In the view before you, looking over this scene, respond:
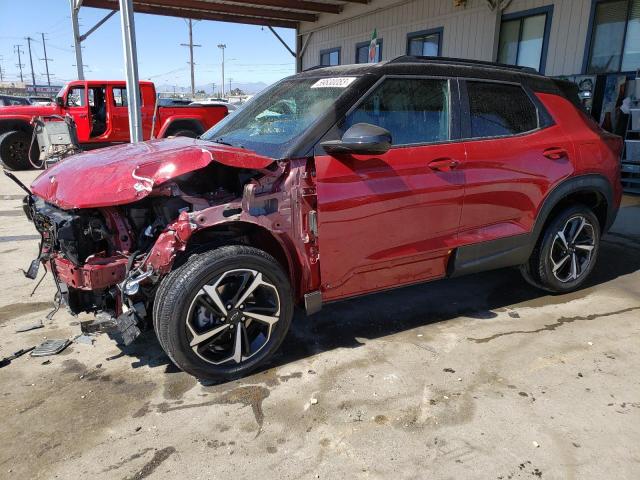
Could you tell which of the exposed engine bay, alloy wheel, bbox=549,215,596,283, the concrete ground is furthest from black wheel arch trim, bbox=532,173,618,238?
the exposed engine bay

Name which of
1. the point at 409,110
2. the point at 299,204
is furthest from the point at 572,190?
the point at 299,204

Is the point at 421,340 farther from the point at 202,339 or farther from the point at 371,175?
the point at 202,339

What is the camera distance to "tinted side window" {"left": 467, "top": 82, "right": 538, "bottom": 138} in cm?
351

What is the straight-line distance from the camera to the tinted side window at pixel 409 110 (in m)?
3.16

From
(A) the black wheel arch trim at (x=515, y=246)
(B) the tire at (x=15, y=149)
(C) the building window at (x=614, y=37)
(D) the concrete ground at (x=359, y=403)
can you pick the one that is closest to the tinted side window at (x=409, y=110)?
(A) the black wheel arch trim at (x=515, y=246)

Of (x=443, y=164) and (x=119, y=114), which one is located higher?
(x=119, y=114)

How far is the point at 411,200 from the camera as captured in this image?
3.19 metres

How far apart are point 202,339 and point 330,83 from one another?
1848 mm

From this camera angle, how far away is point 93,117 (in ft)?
38.2

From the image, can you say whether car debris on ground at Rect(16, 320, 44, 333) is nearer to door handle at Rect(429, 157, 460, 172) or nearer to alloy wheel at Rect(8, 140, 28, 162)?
door handle at Rect(429, 157, 460, 172)

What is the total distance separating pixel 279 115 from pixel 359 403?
77.0 inches

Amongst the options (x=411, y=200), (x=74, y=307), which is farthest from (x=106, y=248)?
(x=411, y=200)

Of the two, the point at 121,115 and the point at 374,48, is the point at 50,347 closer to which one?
the point at 121,115

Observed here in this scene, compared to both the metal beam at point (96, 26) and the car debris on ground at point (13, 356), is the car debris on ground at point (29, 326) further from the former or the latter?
the metal beam at point (96, 26)
